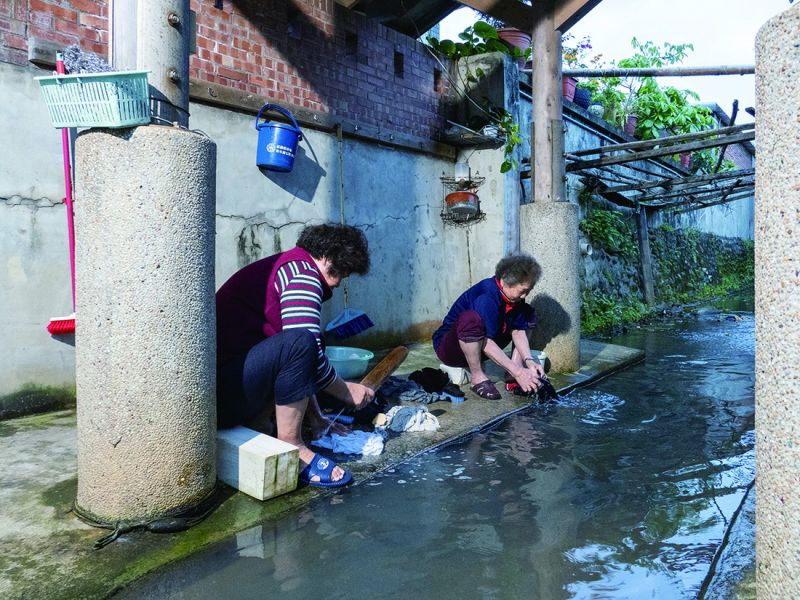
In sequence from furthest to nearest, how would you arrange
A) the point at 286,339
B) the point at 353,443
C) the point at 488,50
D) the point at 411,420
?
the point at 488,50 < the point at 411,420 < the point at 353,443 < the point at 286,339

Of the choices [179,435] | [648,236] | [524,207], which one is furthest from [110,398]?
[648,236]

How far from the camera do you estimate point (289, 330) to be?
2.98m

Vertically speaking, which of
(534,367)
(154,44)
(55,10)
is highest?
(55,10)

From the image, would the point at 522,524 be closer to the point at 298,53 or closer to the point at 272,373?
the point at 272,373

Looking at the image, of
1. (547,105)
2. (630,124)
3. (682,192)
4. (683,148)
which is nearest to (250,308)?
(547,105)

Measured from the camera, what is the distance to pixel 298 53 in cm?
590

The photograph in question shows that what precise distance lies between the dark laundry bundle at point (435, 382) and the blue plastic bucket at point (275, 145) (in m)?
2.20

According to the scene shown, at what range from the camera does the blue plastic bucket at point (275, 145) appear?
5391 mm

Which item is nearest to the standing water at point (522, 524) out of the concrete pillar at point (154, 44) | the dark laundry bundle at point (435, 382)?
the dark laundry bundle at point (435, 382)

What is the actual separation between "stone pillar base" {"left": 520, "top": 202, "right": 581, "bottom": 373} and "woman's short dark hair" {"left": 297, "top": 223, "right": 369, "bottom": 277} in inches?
112

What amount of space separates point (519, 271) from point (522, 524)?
235 cm

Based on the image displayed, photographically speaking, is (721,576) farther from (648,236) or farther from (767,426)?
(648,236)

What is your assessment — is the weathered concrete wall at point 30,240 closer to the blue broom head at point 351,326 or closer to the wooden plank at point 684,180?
the blue broom head at point 351,326

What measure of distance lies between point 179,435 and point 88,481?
0.41 m
